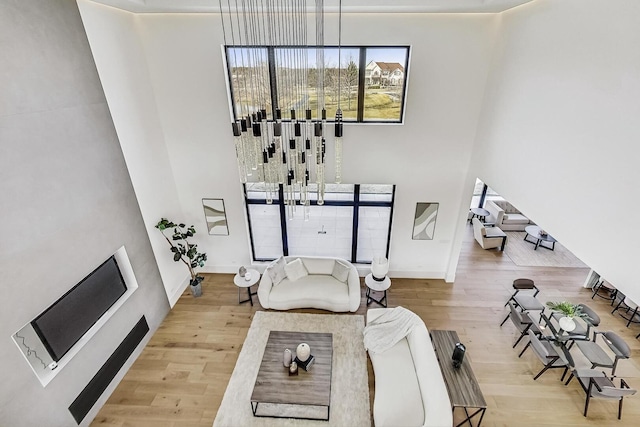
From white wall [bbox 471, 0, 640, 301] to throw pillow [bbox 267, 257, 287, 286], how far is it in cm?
432

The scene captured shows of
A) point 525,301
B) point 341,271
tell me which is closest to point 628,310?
point 525,301

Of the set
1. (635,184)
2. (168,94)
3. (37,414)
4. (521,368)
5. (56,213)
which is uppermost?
(168,94)

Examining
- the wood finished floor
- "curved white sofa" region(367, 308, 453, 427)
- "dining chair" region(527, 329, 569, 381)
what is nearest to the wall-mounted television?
the wood finished floor

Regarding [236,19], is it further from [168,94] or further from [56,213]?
[56,213]

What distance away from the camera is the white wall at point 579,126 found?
8.73ft

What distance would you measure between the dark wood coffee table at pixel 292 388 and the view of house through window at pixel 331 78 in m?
4.04

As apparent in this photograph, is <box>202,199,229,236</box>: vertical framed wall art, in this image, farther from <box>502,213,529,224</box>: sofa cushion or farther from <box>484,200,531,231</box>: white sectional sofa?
<box>502,213,529,224</box>: sofa cushion

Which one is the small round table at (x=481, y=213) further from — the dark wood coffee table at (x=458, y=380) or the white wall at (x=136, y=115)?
the white wall at (x=136, y=115)

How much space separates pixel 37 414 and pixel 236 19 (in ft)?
19.6

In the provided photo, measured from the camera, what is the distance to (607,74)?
9.34 feet

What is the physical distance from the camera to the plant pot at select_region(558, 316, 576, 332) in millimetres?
4965

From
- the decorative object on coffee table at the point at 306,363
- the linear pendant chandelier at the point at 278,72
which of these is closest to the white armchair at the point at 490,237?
the linear pendant chandelier at the point at 278,72

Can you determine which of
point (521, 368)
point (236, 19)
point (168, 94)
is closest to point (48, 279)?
point (168, 94)

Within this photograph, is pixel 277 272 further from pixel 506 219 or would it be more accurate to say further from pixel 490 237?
pixel 506 219
